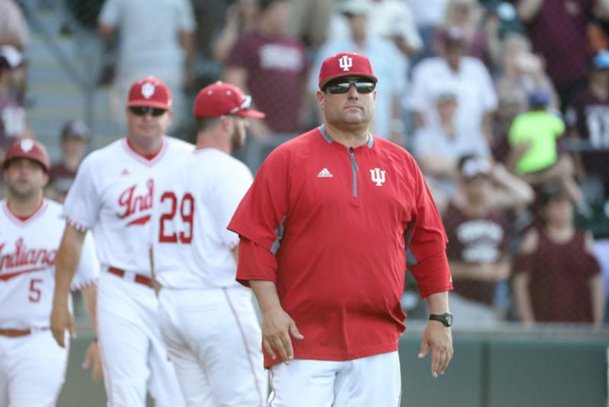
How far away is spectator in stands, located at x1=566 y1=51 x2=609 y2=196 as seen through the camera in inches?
397

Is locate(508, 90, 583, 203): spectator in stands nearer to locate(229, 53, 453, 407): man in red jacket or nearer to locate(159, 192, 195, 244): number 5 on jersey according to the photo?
locate(159, 192, 195, 244): number 5 on jersey

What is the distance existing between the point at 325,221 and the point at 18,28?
236 inches

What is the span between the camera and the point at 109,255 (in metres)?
6.79

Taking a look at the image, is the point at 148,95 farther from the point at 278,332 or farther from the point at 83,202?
the point at 278,332

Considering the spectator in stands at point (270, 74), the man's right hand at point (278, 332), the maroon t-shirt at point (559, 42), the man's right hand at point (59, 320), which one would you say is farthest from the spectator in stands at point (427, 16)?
the man's right hand at point (278, 332)

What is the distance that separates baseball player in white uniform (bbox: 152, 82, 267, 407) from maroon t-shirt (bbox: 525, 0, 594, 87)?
5.49 meters

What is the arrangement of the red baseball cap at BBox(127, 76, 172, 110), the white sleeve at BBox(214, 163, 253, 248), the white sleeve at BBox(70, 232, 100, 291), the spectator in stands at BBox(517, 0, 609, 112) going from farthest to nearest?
the spectator in stands at BBox(517, 0, 609, 112)
the white sleeve at BBox(70, 232, 100, 291)
the red baseball cap at BBox(127, 76, 172, 110)
the white sleeve at BBox(214, 163, 253, 248)

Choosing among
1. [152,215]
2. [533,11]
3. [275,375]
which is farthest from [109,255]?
[533,11]

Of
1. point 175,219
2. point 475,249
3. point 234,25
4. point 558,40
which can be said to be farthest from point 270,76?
point 175,219

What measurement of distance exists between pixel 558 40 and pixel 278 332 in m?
7.27

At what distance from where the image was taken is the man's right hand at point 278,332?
467 centimetres

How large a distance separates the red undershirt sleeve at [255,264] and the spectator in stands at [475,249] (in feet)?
15.0

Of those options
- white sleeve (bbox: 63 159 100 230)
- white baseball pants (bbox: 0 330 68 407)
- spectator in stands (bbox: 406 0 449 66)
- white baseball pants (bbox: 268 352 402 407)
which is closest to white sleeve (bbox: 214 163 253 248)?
white sleeve (bbox: 63 159 100 230)

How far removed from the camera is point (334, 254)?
4.80 m
